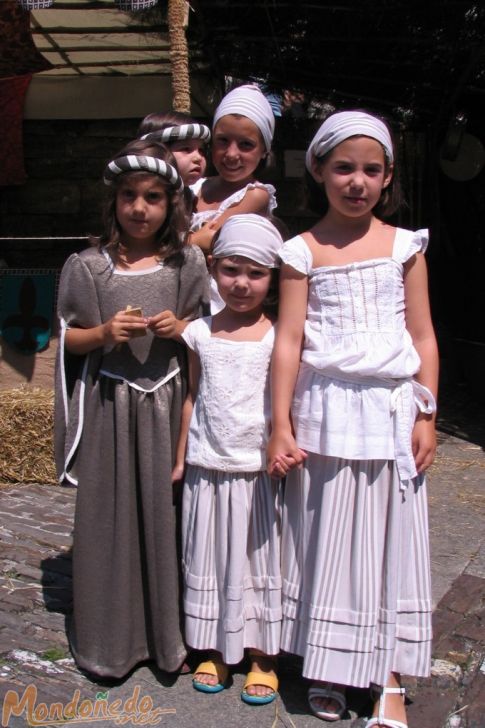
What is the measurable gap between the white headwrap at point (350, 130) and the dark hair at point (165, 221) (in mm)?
502

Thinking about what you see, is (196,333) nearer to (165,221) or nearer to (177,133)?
(165,221)

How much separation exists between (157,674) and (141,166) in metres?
1.67

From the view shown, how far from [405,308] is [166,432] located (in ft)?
2.81

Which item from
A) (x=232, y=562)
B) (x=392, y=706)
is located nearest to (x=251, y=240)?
(x=232, y=562)

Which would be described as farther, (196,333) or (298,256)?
(196,333)

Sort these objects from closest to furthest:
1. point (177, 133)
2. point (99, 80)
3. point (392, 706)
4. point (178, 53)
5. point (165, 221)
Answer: point (392, 706)
point (165, 221)
point (177, 133)
point (178, 53)
point (99, 80)

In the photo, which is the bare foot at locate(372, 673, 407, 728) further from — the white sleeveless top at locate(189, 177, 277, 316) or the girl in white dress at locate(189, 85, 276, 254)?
the girl in white dress at locate(189, 85, 276, 254)

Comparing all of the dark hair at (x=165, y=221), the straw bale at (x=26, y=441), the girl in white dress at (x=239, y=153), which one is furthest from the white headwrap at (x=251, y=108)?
the straw bale at (x=26, y=441)

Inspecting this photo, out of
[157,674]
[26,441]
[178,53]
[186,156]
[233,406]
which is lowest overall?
[157,674]

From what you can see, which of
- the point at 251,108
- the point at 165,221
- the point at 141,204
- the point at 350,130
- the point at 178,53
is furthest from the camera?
the point at 178,53

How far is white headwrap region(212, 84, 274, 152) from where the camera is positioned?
108 inches

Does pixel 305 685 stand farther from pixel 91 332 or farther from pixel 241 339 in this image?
pixel 91 332

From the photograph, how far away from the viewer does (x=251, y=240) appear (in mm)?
2428

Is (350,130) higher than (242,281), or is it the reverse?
(350,130)
